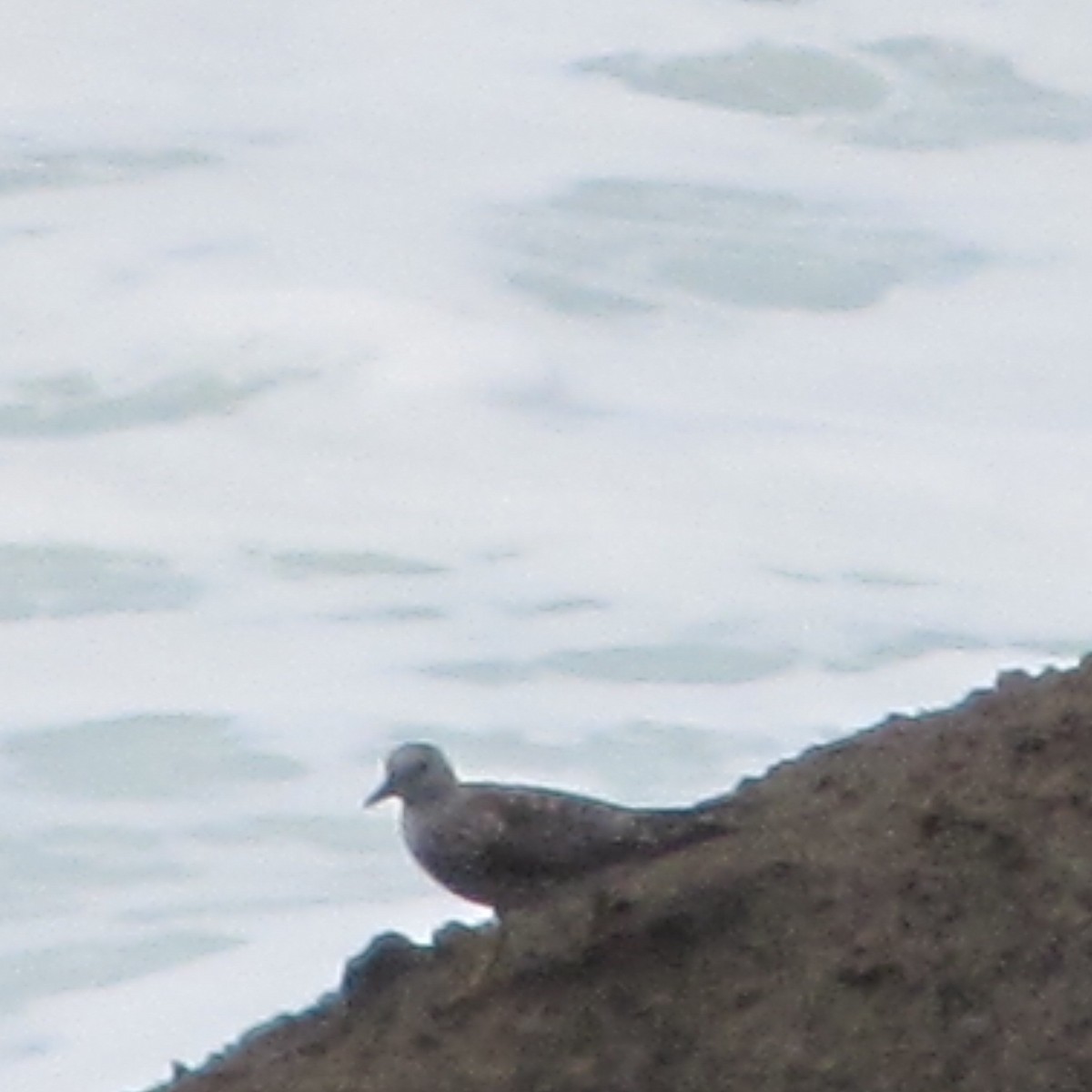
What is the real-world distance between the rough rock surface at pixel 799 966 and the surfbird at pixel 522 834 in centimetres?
9

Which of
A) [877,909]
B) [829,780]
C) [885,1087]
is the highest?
[829,780]

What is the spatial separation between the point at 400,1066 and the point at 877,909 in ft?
4.69

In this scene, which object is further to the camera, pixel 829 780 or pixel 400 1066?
pixel 829 780

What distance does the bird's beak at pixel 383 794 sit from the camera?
430 inches

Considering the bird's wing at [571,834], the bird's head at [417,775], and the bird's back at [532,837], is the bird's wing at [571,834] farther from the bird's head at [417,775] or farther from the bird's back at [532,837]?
the bird's head at [417,775]

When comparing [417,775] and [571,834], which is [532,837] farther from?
[417,775]

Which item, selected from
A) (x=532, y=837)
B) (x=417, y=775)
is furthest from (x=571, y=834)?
(x=417, y=775)

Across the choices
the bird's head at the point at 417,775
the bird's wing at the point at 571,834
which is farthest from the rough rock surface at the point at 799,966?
the bird's head at the point at 417,775

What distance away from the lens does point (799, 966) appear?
9.53m

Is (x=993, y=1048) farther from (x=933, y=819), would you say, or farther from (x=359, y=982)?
(x=359, y=982)

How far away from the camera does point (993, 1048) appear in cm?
905

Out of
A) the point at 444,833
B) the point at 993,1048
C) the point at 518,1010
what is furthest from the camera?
the point at 444,833

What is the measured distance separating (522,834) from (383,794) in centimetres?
101

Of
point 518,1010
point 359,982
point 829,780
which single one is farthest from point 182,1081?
point 829,780
